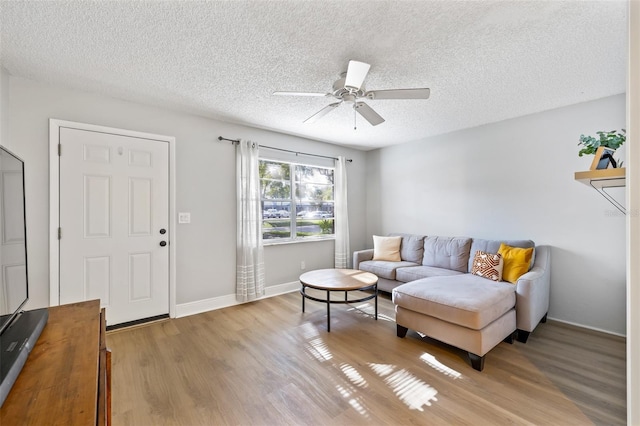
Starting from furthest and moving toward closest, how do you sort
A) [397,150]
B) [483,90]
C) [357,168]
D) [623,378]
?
1. [357,168]
2. [397,150]
3. [483,90]
4. [623,378]

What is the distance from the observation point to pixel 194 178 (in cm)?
343

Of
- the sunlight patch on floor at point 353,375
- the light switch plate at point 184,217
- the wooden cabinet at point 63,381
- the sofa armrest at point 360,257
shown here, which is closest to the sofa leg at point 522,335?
the sunlight patch on floor at point 353,375

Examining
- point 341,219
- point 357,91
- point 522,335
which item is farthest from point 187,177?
point 522,335

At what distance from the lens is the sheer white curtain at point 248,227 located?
12.1 feet

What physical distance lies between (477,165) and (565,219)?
3.88 feet

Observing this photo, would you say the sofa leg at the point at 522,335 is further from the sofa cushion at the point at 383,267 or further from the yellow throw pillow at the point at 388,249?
the yellow throw pillow at the point at 388,249

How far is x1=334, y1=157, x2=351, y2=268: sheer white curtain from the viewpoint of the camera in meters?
4.86

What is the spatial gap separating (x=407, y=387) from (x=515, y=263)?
6.16 ft

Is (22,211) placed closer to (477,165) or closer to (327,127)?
(327,127)

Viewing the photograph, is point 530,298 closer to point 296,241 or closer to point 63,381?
point 296,241

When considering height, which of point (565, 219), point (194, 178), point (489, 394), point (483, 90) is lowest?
point (489, 394)

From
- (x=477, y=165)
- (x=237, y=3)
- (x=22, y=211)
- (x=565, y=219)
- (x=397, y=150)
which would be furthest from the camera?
(x=397, y=150)

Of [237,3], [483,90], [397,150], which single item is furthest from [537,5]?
[397,150]

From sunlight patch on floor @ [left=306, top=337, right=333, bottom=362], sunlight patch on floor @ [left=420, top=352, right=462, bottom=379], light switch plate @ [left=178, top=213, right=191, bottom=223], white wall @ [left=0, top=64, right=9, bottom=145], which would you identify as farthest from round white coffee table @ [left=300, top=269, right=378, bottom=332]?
white wall @ [left=0, top=64, right=9, bottom=145]
